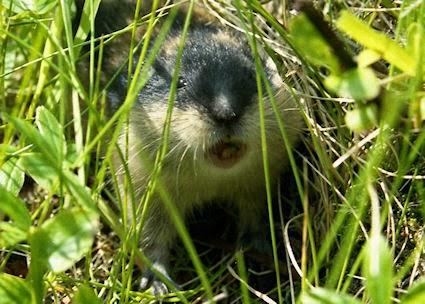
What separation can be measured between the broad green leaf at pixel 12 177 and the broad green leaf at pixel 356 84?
0.88m

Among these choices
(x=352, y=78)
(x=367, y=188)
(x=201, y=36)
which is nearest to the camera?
(x=352, y=78)

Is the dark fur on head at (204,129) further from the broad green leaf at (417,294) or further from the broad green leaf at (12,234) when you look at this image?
the broad green leaf at (417,294)

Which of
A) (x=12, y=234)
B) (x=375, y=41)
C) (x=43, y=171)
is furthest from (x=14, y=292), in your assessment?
(x=375, y=41)

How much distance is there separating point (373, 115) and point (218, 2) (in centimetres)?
125

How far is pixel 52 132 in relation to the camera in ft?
5.87

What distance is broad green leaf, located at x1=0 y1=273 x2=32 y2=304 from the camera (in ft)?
5.39

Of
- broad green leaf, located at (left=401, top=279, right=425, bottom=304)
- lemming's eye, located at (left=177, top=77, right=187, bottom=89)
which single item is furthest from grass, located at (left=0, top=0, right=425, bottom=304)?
lemming's eye, located at (left=177, top=77, right=187, bottom=89)

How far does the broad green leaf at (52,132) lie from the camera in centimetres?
172

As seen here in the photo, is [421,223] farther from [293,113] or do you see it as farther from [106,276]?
[106,276]

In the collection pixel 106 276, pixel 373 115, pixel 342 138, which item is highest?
pixel 373 115

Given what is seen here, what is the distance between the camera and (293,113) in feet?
8.45

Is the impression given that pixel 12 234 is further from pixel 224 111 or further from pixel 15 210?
pixel 224 111

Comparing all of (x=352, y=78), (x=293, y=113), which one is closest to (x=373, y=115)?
(x=352, y=78)

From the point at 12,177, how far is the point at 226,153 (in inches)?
27.0
